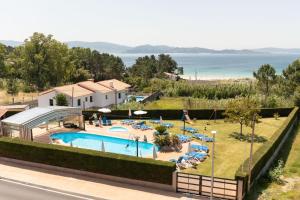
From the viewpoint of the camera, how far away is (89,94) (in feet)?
169

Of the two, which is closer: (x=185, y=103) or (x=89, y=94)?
(x=89, y=94)

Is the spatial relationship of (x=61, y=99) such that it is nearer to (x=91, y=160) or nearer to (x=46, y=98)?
(x=46, y=98)

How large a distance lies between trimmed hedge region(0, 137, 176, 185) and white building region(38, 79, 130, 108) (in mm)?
20711

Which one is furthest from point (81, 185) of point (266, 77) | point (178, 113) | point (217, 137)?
point (266, 77)

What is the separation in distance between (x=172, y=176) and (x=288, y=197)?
726 cm

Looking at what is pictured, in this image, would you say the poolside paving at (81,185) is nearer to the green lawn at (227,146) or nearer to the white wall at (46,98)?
the green lawn at (227,146)

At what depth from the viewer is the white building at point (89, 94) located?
1935 inches

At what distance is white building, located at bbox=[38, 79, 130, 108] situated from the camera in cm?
4916

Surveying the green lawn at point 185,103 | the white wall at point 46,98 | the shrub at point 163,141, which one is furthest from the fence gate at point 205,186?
the white wall at point 46,98

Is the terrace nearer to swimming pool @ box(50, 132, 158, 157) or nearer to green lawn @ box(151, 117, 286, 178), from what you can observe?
green lawn @ box(151, 117, 286, 178)

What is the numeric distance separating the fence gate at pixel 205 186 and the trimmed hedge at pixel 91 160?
0.87 meters

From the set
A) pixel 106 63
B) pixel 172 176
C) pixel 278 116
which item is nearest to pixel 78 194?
pixel 172 176

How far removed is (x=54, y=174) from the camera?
24312mm

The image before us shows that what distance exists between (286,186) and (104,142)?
59.9 ft
